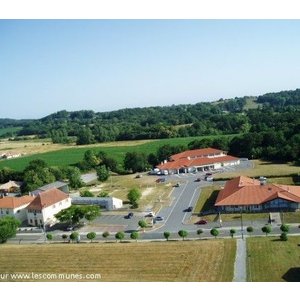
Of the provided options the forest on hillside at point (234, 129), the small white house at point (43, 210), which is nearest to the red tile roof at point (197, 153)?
the forest on hillside at point (234, 129)

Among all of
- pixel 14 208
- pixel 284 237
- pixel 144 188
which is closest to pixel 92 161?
pixel 144 188

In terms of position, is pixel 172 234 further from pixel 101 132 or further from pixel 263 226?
pixel 101 132

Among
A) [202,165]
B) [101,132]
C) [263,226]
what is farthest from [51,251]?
[101,132]

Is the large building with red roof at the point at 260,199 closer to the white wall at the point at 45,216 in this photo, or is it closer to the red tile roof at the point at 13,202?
the white wall at the point at 45,216

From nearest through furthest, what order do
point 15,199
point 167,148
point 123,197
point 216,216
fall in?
point 216,216
point 15,199
point 123,197
point 167,148

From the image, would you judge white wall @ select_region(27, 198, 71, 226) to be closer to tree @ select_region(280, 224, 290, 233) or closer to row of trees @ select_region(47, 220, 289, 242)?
row of trees @ select_region(47, 220, 289, 242)

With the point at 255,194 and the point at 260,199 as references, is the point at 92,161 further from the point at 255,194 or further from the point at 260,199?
the point at 260,199

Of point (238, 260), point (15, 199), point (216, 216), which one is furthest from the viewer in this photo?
point (15, 199)
